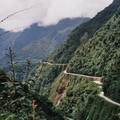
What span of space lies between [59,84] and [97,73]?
2704 cm

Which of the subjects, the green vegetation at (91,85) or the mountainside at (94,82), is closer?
the green vegetation at (91,85)

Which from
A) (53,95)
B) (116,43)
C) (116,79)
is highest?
(116,43)

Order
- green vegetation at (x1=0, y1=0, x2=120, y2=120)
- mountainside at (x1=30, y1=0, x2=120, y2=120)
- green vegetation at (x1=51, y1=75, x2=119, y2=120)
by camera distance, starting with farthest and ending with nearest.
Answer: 1. mountainside at (x1=30, y1=0, x2=120, y2=120)
2. green vegetation at (x1=51, y1=75, x2=119, y2=120)
3. green vegetation at (x1=0, y1=0, x2=120, y2=120)

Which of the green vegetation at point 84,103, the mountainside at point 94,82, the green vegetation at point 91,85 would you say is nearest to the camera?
the green vegetation at point 91,85

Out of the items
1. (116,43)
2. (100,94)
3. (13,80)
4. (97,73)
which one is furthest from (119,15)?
(13,80)

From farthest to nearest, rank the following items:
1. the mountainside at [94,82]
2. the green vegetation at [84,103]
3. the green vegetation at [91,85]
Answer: the mountainside at [94,82] → the green vegetation at [84,103] → the green vegetation at [91,85]

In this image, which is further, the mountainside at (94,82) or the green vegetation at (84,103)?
the mountainside at (94,82)

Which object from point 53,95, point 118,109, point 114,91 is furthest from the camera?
point 53,95

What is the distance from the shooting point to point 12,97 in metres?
6.96

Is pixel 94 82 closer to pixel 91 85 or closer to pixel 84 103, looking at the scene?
pixel 91 85

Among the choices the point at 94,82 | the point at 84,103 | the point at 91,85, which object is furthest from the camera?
the point at 94,82

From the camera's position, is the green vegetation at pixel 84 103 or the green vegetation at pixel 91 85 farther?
the green vegetation at pixel 84 103

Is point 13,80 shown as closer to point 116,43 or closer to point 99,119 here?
point 99,119

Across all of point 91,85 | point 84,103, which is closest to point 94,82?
point 91,85
